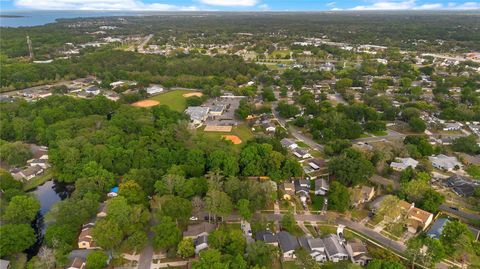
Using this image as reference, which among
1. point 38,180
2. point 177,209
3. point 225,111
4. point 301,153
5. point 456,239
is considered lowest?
A: point 38,180

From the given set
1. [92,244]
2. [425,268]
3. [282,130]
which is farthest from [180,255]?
[282,130]

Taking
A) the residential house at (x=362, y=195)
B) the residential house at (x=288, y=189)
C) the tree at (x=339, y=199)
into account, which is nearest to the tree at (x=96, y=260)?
the residential house at (x=288, y=189)

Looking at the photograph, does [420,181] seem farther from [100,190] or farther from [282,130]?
[100,190]

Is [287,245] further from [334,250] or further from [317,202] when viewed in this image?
[317,202]

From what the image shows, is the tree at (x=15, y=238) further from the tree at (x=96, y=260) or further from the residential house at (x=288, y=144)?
the residential house at (x=288, y=144)

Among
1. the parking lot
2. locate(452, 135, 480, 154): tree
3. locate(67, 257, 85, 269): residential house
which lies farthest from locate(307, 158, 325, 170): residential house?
locate(67, 257, 85, 269): residential house

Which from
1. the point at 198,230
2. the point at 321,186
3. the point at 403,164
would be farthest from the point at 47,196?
the point at 403,164

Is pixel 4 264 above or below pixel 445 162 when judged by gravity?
below

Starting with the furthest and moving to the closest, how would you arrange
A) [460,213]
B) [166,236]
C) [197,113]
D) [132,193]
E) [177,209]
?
[197,113], [460,213], [132,193], [177,209], [166,236]
